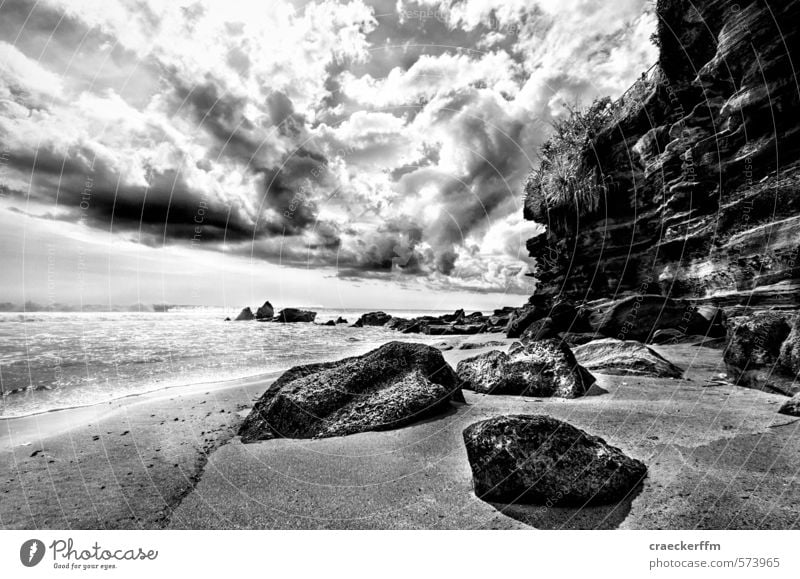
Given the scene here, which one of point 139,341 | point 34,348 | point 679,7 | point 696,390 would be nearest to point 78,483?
point 696,390

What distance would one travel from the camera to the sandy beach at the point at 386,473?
2805 millimetres

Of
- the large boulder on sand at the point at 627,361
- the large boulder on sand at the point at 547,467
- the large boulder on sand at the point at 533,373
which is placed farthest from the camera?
the large boulder on sand at the point at 627,361

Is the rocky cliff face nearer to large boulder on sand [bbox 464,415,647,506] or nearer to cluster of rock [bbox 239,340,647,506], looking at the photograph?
cluster of rock [bbox 239,340,647,506]

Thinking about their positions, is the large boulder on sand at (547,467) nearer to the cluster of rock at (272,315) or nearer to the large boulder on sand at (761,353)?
the large boulder on sand at (761,353)

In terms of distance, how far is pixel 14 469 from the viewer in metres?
4.12

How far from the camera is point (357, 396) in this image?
538 centimetres

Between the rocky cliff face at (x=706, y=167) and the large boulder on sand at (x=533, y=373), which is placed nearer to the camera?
the large boulder on sand at (x=533, y=373)

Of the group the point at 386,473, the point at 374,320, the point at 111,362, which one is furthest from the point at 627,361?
the point at 374,320
